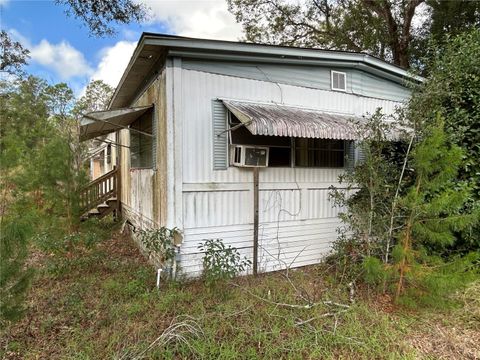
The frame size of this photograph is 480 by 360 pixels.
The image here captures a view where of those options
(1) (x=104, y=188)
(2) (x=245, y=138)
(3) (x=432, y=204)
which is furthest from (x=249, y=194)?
(1) (x=104, y=188)

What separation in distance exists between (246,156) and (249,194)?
69 centimetres

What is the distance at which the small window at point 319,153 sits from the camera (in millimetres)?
5887

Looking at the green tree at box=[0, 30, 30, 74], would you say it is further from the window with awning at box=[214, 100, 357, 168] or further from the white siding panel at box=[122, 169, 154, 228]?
the window with awning at box=[214, 100, 357, 168]

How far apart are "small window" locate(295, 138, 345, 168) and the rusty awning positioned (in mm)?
598

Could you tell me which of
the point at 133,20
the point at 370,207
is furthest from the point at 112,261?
the point at 370,207

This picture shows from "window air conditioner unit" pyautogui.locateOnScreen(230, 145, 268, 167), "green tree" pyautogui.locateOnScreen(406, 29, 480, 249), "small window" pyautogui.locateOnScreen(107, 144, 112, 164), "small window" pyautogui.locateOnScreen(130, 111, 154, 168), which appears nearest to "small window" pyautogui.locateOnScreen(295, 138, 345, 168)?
"window air conditioner unit" pyautogui.locateOnScreen(230, 145, 268, 167)

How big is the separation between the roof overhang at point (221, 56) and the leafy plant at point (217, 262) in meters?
3.01

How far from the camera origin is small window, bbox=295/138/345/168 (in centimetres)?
589

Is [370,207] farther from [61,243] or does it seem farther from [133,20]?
[61,243]

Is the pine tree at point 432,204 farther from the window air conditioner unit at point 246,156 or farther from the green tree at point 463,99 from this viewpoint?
the window air conditioner unit at point 246,156

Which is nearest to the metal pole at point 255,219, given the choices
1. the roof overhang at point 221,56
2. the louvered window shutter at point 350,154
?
the roof overhang at point 221,56

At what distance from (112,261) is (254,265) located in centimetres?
271

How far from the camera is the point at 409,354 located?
3072 mm

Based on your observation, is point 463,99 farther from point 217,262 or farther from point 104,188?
point 104,188
